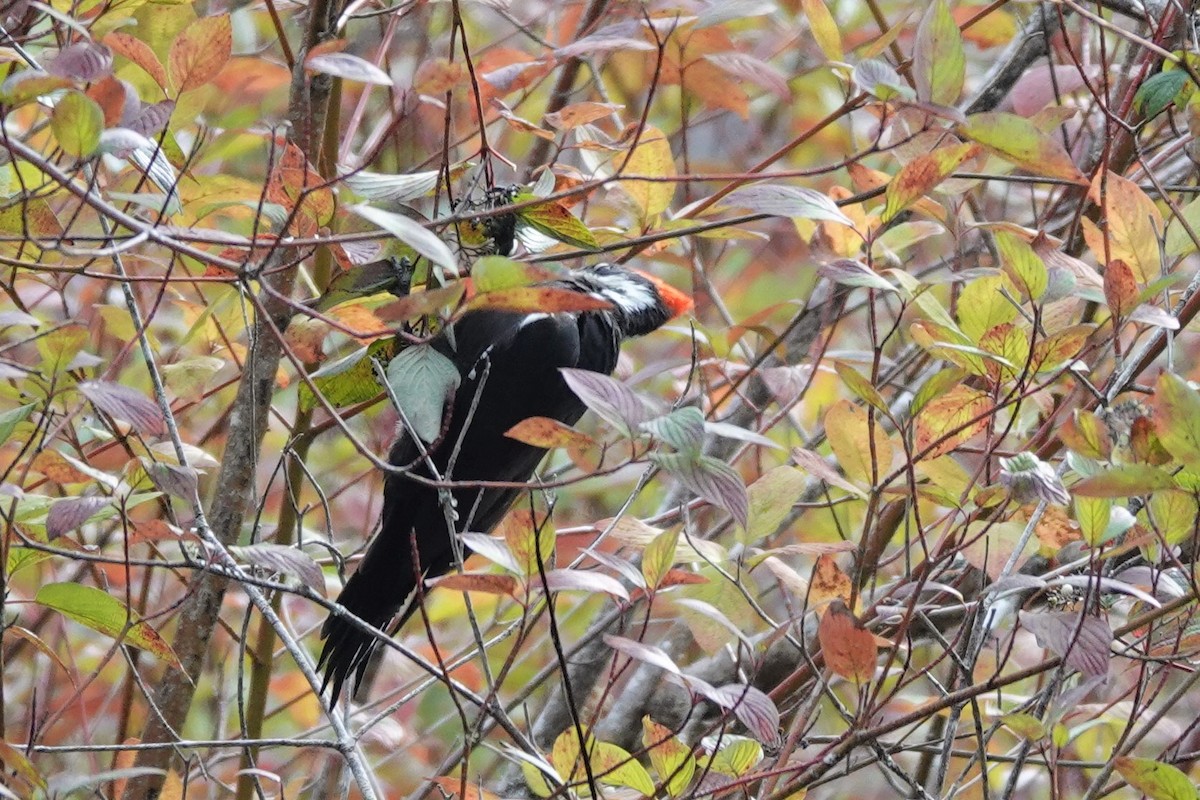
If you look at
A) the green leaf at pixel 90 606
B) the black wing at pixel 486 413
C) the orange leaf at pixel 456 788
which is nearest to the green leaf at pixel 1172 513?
the orange leaf at pixel 456 788

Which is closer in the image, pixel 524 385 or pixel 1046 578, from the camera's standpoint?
pixel 1046 578

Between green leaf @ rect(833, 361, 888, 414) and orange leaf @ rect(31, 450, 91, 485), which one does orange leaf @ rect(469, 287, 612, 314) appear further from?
orange leaf @ rect(31, 450, 91, 485)

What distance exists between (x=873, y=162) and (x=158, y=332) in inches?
75.8

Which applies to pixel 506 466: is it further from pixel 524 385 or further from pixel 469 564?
pixel 469 564

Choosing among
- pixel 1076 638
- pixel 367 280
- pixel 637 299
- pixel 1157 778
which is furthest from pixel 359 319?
pixel 637 299

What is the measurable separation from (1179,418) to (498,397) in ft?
4.28

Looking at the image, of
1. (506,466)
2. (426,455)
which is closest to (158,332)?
(506,466)

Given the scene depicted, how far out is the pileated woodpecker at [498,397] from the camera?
6.74 feet

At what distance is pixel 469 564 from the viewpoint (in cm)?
291

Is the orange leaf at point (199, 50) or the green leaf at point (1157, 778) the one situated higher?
the orange leaf at point (199, 50)

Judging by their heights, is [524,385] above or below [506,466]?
above

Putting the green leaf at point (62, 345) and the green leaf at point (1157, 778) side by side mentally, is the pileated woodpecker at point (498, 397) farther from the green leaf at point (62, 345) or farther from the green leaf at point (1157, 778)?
the green leaf at point (1157, 778)

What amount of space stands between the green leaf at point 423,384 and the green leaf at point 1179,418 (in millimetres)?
638

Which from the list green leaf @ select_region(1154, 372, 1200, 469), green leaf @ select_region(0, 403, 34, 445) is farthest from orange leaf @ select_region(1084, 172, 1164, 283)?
green leaf @ select_region(0, 403, 34, 445)
